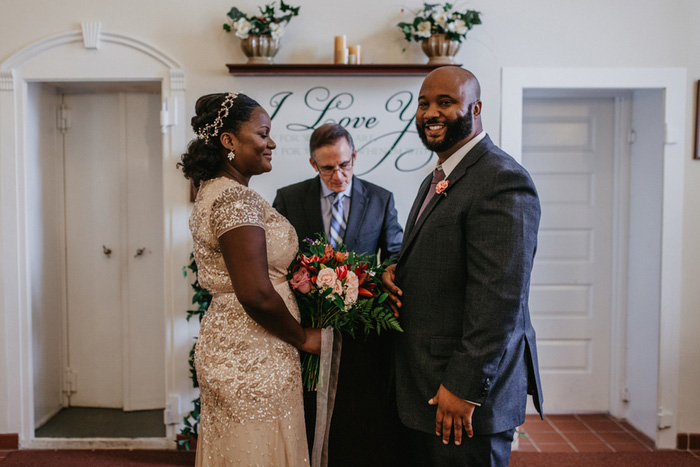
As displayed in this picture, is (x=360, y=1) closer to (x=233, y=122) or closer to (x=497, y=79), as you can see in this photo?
(x=497, y=79)

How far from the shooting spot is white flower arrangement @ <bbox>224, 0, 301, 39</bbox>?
3.34 metres

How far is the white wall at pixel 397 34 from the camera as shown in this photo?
3.50m

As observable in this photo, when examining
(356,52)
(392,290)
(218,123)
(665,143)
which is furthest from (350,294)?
(665,143)

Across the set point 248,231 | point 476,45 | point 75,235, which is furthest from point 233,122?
point 75,235

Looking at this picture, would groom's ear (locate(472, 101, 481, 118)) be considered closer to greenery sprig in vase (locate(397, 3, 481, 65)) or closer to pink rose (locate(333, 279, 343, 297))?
pink rose (locate(333, 279, 343, 297))

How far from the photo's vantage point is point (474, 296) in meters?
1.62

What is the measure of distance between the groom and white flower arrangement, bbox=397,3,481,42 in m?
1.71

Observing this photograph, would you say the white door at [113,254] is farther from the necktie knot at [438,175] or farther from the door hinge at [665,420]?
the door hinge at [665,420]

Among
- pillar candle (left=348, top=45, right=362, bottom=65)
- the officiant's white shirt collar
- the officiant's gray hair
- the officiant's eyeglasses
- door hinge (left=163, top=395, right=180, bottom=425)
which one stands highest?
pillar candle (left=348, top=45, right=362, bottom=65)

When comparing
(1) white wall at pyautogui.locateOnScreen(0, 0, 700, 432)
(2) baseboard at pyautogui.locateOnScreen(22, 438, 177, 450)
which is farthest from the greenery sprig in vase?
(2) baseboard at pyautogui.locateOnScreen(22, 438, 177, 450)

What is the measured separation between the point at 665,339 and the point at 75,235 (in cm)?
415

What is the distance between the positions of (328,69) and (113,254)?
2.08 metres

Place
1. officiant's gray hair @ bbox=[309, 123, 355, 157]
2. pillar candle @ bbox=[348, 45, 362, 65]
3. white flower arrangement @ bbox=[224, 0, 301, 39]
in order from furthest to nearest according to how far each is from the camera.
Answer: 1. pillar candle @ bbox=[348, 45, 362, 65]
2. white flower arrangement @ bbox=[224, 0, 301, 39]
3. officiant's gray hair @ bbox=[309, 123, 355, 157]

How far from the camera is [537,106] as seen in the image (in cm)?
405
